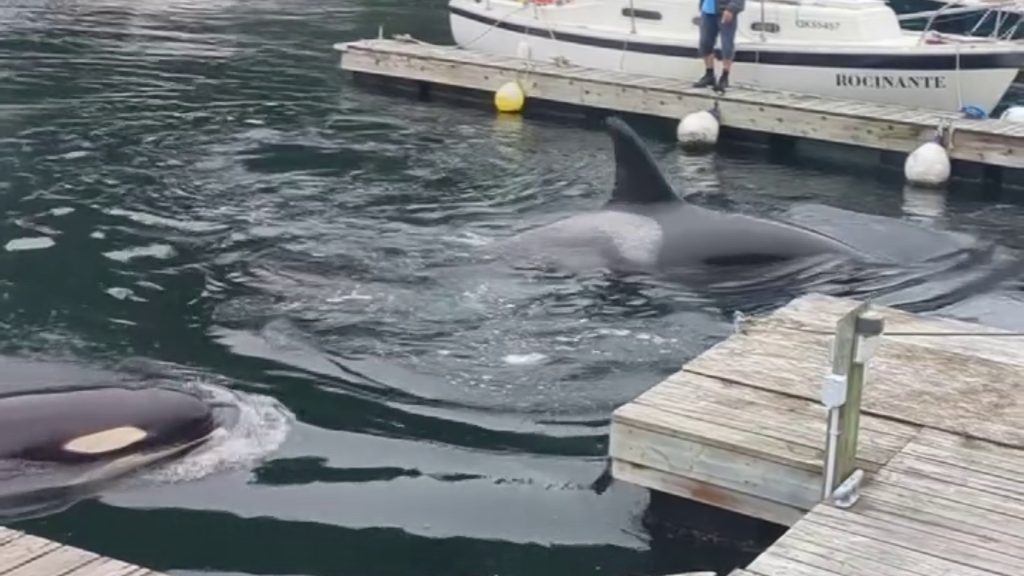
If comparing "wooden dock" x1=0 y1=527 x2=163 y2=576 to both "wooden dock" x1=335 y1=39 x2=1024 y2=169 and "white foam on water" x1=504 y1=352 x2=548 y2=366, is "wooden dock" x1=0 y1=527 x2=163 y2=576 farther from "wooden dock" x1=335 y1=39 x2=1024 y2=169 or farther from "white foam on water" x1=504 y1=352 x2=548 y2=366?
"wooden dock" x1=335 y1=39 x2=1024 y2=169

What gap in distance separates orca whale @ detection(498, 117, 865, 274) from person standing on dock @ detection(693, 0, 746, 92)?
7314 mm

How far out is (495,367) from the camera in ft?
31.6

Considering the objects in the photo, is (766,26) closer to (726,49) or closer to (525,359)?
(726,49)

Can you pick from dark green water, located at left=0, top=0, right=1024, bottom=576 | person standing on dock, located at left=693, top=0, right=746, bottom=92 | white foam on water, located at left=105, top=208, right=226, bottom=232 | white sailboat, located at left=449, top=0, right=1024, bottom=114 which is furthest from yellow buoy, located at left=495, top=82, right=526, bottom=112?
white foam on water, located at left=105, top=208, right=226, bottom=232

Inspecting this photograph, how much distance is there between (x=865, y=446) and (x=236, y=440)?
342 cm

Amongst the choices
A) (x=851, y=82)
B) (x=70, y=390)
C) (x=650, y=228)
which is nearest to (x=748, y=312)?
(x=650, y=228)

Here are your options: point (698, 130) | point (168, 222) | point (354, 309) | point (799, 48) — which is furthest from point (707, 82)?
point (354, 309)

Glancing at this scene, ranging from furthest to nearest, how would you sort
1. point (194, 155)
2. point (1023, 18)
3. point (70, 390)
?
point (1023, 18) → point (194, 155) → point (70, 390)

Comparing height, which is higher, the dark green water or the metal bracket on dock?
the metal bracket on dock

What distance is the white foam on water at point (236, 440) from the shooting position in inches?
301

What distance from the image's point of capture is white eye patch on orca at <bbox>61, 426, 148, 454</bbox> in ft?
24.6

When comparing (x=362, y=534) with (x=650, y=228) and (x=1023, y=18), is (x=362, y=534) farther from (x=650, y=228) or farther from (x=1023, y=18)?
(x=1023, y=18)

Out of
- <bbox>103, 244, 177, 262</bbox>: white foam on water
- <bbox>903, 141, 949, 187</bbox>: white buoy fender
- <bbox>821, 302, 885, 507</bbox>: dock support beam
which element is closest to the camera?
<bbox>821, 302, 885, 507</bbox>: dock support beam

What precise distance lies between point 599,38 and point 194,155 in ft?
23.1
